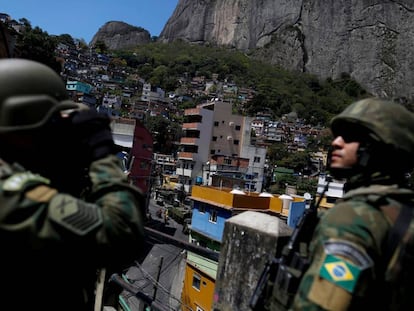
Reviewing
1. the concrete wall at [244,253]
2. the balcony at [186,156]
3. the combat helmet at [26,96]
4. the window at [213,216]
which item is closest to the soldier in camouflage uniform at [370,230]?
the concrete wall at [244,253]

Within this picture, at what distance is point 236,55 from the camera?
117 metres

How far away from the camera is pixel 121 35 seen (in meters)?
145

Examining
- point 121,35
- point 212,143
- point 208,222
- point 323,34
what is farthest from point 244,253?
point 121,35

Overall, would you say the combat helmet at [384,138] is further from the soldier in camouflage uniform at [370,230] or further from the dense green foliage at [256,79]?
the dense green foliage at [256,79]

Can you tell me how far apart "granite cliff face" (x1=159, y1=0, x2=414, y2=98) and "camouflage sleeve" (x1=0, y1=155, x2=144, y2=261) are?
344 feet

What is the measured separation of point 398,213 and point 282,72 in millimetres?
114311

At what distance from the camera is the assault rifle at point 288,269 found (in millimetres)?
1653

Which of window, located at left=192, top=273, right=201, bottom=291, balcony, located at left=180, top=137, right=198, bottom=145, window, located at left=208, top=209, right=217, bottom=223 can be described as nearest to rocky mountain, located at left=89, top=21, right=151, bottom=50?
balcony, located at left=180, top=137, right=198, bottom=145

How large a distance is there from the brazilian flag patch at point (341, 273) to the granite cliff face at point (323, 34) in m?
104

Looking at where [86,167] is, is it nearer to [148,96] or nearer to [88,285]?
[88,285]

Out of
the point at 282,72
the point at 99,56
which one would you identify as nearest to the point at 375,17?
the point at 282,72

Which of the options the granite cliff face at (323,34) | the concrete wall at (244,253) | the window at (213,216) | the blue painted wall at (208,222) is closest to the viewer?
the concrete wall at (244,253)

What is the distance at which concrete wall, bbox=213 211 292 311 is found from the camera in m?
2.31

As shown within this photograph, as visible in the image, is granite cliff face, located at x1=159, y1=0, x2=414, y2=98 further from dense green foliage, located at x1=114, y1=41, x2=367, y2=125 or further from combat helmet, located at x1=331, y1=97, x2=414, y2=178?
combat helmet, located at x1=331, y1=97, x2=414, y2=178
